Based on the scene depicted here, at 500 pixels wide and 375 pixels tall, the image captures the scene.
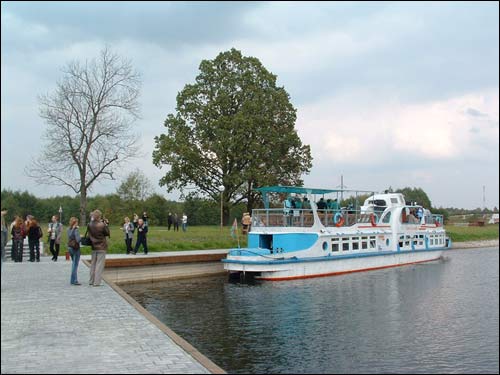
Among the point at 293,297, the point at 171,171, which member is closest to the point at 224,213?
the point at 171,171

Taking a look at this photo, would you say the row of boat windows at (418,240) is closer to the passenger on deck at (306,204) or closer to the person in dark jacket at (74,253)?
the passenger on deck at (306,204)

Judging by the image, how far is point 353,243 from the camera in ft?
112

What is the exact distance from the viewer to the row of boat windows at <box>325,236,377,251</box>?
32.8 metres

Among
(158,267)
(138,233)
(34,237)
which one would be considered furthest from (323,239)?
(34,237)

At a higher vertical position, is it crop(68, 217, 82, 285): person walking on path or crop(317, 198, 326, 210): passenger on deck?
crop(317, 198, 326, 210): passenger on deck

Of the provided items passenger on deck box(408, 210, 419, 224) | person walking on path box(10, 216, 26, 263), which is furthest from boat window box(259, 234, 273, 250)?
passenger on deck box(408, 210, 419, 224)

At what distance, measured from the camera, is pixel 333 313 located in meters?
19.1

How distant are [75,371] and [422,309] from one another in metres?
14.4

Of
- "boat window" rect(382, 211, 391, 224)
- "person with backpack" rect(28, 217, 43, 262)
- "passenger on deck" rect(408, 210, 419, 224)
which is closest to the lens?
"person with backpack" rect(28, 217, 43, 262)

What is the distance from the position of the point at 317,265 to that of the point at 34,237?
48.2 ft

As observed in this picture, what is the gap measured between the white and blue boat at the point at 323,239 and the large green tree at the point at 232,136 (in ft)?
44.3

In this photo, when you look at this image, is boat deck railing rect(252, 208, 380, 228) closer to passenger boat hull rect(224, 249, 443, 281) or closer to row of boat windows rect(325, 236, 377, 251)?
row of boat windows rect(325, 236, 377, 251)

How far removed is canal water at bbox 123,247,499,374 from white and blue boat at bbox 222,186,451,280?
47.0 inches

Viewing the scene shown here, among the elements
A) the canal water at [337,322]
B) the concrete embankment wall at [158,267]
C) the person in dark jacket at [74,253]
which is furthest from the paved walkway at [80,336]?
the concrete embankment wall at [158,267]
